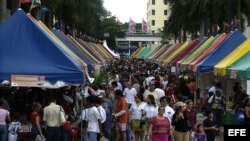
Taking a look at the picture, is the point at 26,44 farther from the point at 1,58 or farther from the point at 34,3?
the point at 34,3

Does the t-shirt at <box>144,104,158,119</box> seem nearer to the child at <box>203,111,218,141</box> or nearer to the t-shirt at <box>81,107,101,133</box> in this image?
the child at <box>203,111,218,141</box>

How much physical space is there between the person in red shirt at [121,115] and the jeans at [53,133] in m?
2.73

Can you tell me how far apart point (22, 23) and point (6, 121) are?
94.8 inches

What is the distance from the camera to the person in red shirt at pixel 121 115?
15.4 metres

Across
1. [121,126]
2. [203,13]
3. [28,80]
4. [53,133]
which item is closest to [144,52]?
[203,13]

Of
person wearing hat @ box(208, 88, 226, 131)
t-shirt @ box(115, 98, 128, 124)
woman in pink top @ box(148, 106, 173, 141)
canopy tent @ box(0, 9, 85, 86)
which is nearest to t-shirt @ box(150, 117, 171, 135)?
woman in pink top @ box(148, 106, 173, 141)

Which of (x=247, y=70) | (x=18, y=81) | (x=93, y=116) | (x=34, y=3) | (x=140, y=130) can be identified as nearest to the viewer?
(x=18, y=81)

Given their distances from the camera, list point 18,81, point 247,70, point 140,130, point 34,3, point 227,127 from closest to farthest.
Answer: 1. point 227,127
2. point 18,81
3. point 247,70
4. point 140,130
5. point 34,3

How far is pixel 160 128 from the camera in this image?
12.9 metres

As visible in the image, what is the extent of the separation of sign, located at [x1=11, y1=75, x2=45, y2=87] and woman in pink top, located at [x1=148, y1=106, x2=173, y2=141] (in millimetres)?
2627

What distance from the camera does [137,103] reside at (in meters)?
16.4

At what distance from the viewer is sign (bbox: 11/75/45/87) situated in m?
12.4

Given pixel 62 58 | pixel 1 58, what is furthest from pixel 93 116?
pixel 1 58

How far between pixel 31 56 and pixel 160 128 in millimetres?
3316
